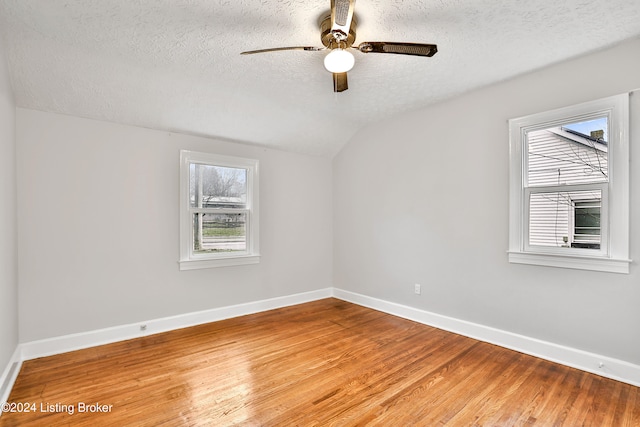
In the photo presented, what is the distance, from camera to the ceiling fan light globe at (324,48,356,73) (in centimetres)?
212

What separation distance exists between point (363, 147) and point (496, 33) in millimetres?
2319

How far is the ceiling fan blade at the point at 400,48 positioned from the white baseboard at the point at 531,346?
2.68m

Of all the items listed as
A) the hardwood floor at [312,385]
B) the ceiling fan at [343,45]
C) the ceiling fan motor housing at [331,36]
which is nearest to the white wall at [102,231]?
the hardwood floor at [312,385]

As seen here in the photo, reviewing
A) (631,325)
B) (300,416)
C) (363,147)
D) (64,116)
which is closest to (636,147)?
(631,325)

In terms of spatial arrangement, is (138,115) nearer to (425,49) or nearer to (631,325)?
(425,49)

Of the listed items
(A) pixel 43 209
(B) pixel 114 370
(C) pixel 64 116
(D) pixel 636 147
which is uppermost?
(C) pixel 64 116

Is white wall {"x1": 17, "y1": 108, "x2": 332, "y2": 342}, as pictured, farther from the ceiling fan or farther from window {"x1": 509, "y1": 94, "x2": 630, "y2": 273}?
window {"x1": 509, "y1": 94, "x2": 630, "y2": 273}

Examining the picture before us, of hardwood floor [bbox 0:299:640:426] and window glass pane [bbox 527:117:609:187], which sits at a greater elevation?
window glass pane [bbox 527:117:609:187]

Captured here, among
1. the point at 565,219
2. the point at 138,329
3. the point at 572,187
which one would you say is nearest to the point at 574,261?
the point at 565,219

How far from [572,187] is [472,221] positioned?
89 cm

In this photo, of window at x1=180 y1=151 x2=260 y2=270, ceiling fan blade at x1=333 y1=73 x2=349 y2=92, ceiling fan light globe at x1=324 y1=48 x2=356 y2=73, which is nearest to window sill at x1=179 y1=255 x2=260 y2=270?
window at x1=180 y1=151 x2=260 y2=270

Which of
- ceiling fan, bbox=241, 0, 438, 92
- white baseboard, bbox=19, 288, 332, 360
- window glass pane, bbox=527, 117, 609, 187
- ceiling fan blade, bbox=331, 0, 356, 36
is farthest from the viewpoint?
white baseboard, bbox=19, 288, 332, 360

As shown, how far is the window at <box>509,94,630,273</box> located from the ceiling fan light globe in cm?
188

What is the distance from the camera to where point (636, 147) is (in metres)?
2.36
